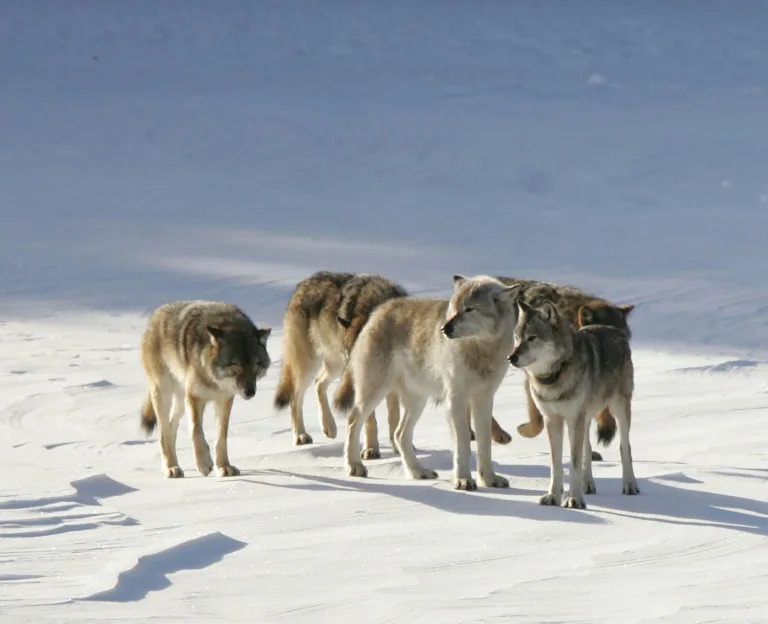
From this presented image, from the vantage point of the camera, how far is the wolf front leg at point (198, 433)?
1030 centimetres

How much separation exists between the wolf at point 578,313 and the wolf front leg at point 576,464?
154 cm

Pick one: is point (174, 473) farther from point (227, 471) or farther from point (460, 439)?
point (460, 439)

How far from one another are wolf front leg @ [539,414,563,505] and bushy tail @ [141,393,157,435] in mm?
3676

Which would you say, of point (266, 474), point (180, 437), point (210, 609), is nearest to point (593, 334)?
point (266, 474)

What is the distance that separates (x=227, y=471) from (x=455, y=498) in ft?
6.23

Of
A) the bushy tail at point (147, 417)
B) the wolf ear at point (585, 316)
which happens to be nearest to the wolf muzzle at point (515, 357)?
the wolf ear at point (585, 316)

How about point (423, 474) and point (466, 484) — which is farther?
point (423, 474)

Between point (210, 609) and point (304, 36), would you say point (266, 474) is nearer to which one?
point (210, 609)

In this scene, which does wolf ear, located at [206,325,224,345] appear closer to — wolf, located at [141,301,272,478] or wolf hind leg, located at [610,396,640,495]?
wolf, located at [141,301,272,478]

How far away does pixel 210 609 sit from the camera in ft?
21.4

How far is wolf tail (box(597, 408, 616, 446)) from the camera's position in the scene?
10.1 meters

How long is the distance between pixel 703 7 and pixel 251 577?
1072 inches

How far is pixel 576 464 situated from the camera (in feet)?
28.3

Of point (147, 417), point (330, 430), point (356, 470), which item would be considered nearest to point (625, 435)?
point (356, 470)
